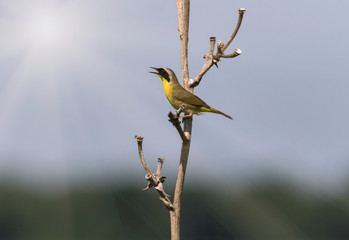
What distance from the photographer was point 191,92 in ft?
17.2

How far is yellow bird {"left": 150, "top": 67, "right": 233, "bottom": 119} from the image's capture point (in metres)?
5.38

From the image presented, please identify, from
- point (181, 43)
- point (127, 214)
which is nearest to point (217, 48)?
point (181, 43)

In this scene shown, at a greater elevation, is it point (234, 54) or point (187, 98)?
point (234, 54)

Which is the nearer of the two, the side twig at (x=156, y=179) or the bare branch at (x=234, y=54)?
the side twig at (x=156, y=179)

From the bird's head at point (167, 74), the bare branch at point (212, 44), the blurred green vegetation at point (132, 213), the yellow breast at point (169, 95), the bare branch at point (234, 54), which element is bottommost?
the blurred green vegetation at point (132, 213)

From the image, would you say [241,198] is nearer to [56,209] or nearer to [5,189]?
[56,209]

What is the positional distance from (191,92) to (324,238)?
49.7m

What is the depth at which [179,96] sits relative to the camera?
561 centimetres

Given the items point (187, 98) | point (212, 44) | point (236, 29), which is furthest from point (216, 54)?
point (187, 98)

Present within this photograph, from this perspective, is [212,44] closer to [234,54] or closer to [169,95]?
[234,54]

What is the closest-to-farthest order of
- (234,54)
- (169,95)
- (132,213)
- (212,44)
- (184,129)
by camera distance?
(184,129) → (234,54) → (212,44) → (169,95) → (132,213)

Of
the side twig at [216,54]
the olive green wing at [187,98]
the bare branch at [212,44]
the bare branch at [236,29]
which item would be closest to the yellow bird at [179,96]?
the olive green wing at [187,98]

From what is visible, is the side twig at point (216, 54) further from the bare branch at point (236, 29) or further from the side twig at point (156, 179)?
the side twig at point (156, 179)

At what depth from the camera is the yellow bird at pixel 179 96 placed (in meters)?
5.38
